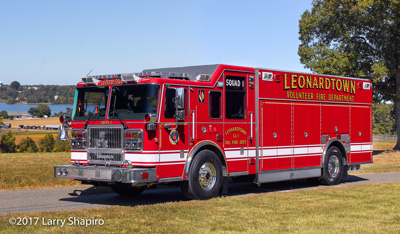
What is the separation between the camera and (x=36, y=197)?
13062 millimetres

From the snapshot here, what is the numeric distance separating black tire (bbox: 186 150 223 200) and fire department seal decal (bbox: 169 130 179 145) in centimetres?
70

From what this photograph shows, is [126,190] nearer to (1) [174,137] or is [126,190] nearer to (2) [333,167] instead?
(1) [174,137]

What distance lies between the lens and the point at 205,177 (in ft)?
41.1

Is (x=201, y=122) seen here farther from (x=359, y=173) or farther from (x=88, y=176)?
(x=359, y=173)

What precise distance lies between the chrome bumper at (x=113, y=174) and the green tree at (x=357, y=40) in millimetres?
24319

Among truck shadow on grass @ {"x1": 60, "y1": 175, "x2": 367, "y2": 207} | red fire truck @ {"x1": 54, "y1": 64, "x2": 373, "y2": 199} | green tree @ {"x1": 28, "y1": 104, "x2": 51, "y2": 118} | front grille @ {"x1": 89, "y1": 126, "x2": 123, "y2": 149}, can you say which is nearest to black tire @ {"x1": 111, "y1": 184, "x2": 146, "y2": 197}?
red fire truck @ {"x1": 54, "y1": 64, "x2": 373, "y2": 199}

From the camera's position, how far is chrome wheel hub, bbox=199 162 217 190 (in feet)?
40.9

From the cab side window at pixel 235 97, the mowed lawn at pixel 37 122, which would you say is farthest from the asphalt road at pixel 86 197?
the mowed lawn at pixel 37 122

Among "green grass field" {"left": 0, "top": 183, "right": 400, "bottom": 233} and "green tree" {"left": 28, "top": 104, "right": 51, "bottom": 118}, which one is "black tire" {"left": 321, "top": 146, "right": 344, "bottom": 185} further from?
"green tree" {"left": 28, "top": 104, "right": 51, "bottom": 118}

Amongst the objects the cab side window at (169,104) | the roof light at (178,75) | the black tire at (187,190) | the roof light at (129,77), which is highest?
the roof light at (178,75)

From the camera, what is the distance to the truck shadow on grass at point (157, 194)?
12.7 meters

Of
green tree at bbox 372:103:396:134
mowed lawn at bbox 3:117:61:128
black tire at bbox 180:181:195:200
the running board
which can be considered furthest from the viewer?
mowed lawn at bbox 3:117:61:128

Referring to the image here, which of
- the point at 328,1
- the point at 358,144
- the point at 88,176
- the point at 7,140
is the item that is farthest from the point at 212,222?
the point at 7,140
